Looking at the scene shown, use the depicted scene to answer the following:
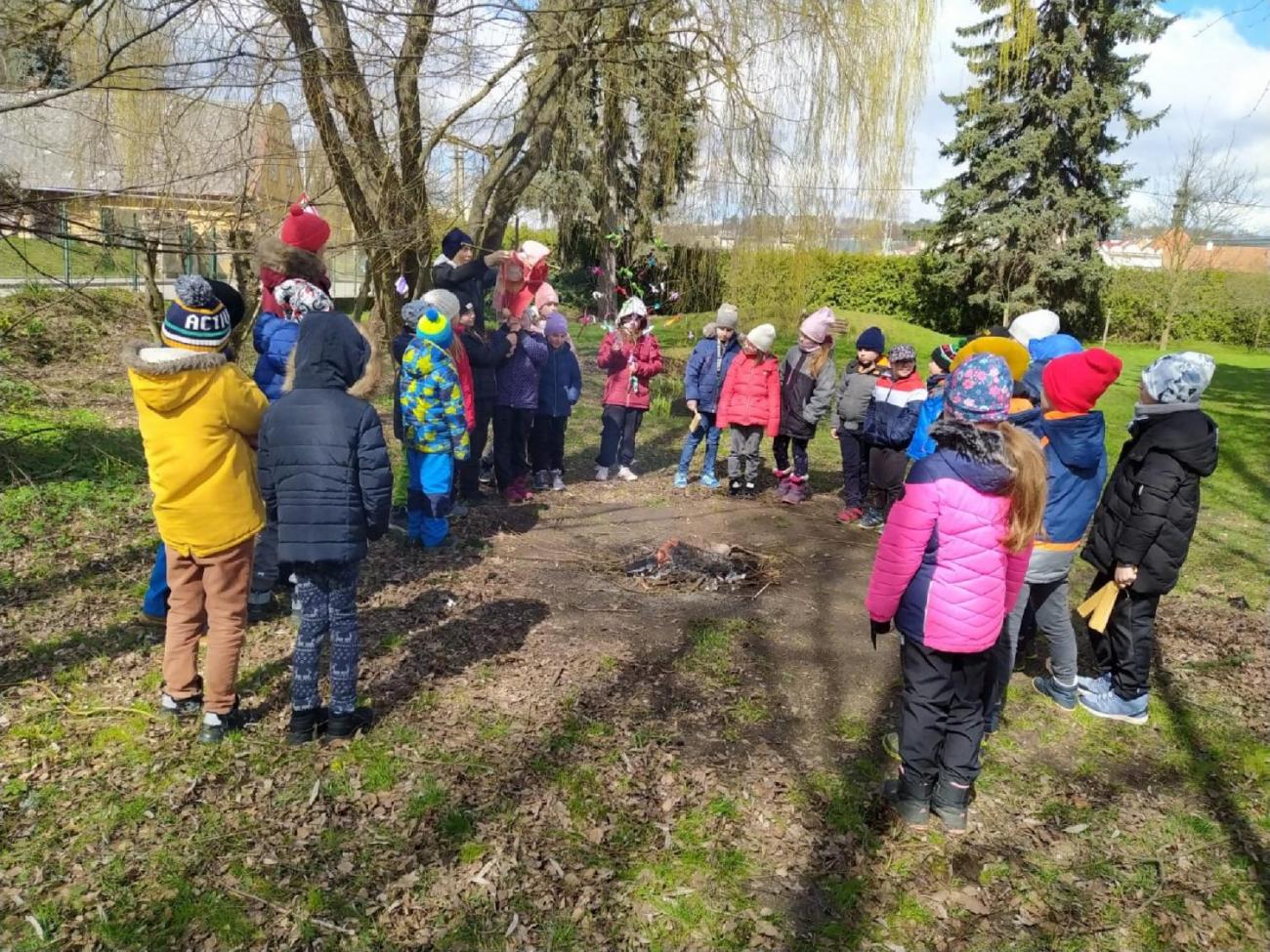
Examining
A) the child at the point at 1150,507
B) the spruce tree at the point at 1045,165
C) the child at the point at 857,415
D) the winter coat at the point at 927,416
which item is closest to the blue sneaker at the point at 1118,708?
the child at the point at 1150,507

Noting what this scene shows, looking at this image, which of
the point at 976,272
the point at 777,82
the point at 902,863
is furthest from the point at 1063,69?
the point at 902,863

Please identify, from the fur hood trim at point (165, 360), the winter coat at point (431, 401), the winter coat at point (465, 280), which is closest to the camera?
the fur hood trim at point (165, 360)

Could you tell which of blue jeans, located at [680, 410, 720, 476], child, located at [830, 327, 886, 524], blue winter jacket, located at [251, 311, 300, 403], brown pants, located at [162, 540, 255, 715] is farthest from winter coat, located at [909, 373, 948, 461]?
brown pants, located at [162, 540, 255, 715]

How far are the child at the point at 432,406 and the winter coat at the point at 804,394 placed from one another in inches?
123

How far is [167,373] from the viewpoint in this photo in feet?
10.5

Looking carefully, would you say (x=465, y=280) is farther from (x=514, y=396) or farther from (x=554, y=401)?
(x=554, y=401)

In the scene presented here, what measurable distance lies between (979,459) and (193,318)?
292cm

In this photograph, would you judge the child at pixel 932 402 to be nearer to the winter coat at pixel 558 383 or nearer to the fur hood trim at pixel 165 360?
the winter coat at pixel 558 383

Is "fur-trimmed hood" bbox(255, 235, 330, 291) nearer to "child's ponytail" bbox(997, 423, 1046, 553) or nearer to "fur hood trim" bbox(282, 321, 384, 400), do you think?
"fur hood trim" bbox(282, 321, 384, 400)

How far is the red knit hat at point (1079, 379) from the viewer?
3.78 meters

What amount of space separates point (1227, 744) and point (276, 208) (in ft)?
22.3

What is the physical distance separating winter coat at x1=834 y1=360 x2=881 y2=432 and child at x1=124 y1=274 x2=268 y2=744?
15.5ft

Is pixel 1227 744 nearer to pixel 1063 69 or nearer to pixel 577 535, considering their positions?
pixel 577 535

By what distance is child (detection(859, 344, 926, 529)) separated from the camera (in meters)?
6.41
